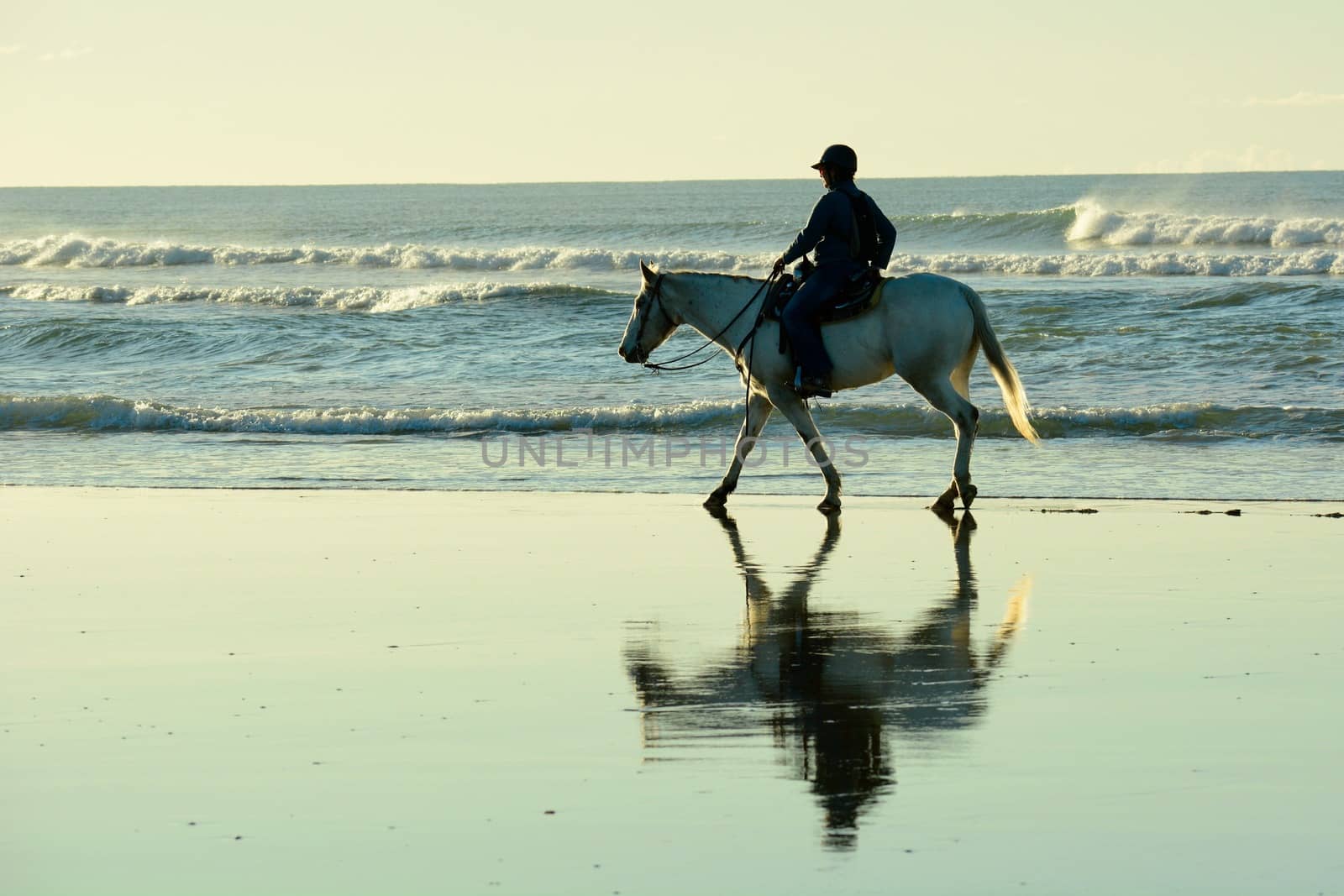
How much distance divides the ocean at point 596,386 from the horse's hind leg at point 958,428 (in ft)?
3.26

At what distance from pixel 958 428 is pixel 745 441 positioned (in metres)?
1.55

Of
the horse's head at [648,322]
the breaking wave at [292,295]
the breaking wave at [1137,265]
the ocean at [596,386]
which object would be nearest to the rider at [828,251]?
the horse's head at [648,322]

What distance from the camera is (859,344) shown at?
11047mm

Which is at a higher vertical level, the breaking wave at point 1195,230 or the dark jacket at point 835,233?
the dark jacket at point 835,233

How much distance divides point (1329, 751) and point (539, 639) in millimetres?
3234

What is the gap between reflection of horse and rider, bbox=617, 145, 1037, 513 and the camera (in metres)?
10.9

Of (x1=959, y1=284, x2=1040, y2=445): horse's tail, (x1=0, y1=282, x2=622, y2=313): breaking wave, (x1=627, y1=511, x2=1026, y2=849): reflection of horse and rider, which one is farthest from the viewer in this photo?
(x1=0, y1=282, x2=622, y2=313): breaking wave

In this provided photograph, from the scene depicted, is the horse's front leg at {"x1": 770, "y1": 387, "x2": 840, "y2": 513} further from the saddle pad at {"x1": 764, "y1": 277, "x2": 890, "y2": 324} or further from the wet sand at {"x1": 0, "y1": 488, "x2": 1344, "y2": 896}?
the wet sand at {"x1": 0, "y1": 488, "x2": 1344, "y2": 896}

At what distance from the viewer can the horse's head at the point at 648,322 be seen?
1164 cm

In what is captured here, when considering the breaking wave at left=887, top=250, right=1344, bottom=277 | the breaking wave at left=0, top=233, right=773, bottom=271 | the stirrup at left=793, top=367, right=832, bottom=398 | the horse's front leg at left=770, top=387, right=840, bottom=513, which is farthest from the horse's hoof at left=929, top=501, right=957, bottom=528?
the breaking wave at left=0, top=233, right=773, bottom=271

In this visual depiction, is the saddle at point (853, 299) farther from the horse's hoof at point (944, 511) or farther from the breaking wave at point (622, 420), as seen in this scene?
the breaking wave at point (622, 420)

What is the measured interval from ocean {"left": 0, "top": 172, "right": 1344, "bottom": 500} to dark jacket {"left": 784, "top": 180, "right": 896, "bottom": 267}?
206 cm

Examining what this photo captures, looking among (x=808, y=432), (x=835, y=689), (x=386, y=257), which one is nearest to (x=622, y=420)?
(x=808, y=432)

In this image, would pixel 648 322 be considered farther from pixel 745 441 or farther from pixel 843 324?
pixel 843 324
